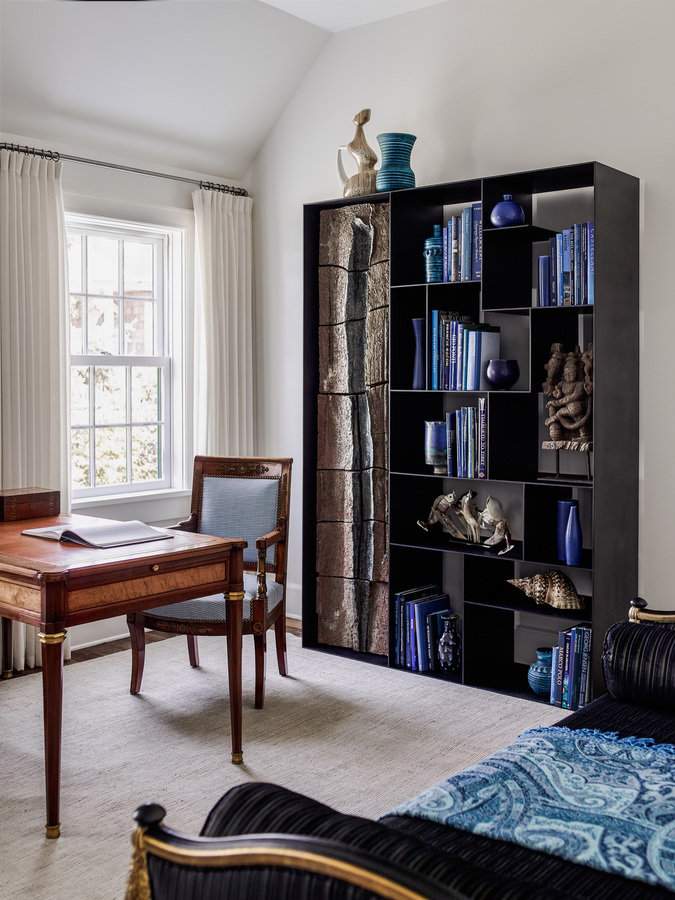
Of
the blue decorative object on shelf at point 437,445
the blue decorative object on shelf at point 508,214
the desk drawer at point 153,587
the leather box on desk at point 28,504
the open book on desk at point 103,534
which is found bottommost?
the desk drawer at point 153,587

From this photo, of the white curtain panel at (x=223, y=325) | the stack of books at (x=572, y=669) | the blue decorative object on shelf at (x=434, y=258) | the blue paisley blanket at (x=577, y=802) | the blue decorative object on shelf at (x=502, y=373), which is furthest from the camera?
the white curtain panel at (x=223, y=325)

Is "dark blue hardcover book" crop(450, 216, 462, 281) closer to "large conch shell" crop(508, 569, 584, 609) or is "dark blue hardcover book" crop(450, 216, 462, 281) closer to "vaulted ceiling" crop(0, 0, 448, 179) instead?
"vaulted ceiling" crop(0, 0, 448, 179)

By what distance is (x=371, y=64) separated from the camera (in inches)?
181

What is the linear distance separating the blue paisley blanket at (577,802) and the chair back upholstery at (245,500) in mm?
1981

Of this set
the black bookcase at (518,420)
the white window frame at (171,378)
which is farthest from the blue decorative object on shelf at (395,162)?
the white window frame at (171,378)

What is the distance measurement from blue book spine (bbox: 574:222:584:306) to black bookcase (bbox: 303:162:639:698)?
9 centimetres

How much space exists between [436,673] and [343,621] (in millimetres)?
580

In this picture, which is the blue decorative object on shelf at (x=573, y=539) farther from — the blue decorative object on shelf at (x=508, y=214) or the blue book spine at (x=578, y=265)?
the blue decorative object on shelf at (x=508, y=214)

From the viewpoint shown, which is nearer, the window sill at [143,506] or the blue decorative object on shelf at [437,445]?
the blue decorative object on shelf at [437,445]

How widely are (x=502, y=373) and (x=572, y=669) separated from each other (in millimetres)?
1224

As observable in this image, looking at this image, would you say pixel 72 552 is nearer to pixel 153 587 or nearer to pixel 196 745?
pixel 153 587

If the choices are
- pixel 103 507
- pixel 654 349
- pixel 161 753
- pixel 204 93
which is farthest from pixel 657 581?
pixel 204 93

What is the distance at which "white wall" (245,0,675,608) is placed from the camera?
3.68 m

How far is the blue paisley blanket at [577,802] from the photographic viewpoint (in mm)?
1577
